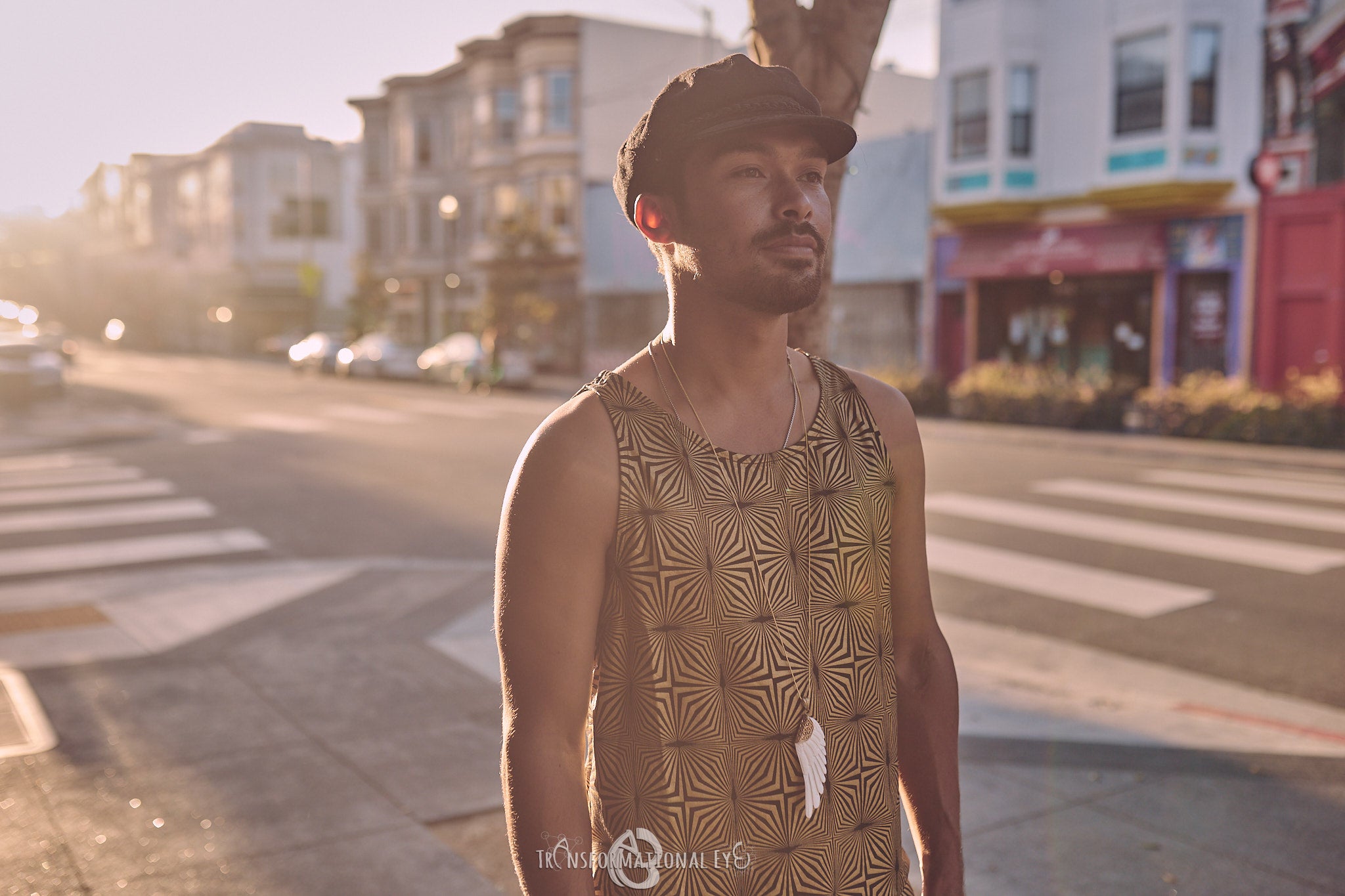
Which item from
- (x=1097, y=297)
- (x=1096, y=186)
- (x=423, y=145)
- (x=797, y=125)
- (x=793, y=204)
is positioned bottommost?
(x=793, y=204)

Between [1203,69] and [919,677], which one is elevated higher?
[1203,69]

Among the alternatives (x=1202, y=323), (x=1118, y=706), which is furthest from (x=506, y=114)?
(x=1118, y=706)

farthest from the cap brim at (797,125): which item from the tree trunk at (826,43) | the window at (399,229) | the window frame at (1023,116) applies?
the window at (399,229)

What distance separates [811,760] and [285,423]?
20846mm

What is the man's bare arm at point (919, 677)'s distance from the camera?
2107 millimetres

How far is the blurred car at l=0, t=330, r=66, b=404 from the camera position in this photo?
23.9m

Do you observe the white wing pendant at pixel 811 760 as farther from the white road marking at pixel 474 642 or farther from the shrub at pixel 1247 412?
the shrub at pixel 1247 412

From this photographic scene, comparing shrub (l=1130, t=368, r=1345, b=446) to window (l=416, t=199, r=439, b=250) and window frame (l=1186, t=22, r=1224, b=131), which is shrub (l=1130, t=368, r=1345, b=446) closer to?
window frame (l=1186, t=22, r=1224, b=131)

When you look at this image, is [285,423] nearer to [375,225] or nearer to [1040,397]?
[1040,397]

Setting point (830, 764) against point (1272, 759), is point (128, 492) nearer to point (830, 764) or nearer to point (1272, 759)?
point (1272, 759)

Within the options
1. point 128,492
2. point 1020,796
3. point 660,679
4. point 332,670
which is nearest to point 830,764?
point 660,679

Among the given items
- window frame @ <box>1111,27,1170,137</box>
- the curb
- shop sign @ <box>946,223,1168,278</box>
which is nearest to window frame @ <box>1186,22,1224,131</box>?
window frame @ <box>1111,27,1170,137</box>

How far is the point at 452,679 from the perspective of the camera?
604cm

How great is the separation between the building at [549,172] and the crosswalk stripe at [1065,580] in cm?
2483
